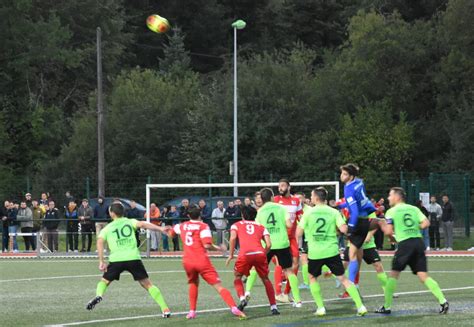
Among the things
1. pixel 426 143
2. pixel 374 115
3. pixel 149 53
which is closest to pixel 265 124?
pixel 374 115

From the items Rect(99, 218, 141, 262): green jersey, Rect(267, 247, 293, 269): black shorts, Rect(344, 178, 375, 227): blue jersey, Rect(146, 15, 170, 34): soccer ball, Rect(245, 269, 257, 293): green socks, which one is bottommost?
Rect(245, 269, 257, 293): green socks

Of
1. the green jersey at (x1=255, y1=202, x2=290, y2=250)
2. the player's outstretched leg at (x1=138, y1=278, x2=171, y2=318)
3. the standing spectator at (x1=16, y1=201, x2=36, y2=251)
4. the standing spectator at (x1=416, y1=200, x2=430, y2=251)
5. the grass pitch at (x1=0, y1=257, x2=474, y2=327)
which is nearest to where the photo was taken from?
the grass pitch at (x1=0, y1=257, x2=474, y2=327)

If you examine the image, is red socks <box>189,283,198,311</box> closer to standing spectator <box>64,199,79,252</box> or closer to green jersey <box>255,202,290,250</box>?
green jersey <box>255,202,290,250</box>

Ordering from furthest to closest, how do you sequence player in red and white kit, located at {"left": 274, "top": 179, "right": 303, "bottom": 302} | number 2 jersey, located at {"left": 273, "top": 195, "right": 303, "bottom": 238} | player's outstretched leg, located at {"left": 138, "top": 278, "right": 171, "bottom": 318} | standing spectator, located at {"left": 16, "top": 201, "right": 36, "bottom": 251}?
standing spectator, located at {"left": 16, "top": 201, "right": 36, "bottom": 251}, number 2 jersey, located at {"left": 273, "top": 195, "right": 303, "bottom": 238}, player in red and white kit, located at {"left": 274, "top": 179, "right": 303, "bottom": 302}, player's outstretched leg, located at {"left": 138, "top": 278, "right": 171, "bottom": 318}

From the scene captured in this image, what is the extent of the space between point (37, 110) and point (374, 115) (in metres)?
19.9

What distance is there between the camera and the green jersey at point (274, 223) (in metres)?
17.1

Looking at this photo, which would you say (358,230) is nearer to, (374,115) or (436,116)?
(374,115)

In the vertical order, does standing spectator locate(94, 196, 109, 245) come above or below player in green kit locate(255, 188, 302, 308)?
above

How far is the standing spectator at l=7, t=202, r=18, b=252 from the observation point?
35531mm

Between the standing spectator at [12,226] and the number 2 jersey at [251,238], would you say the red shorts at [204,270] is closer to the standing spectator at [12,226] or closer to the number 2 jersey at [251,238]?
the number 2 jersey at [251,238]

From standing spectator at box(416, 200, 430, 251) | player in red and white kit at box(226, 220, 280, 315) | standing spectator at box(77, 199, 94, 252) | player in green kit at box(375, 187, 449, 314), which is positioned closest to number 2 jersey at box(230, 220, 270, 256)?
player in red and white kit at box(226, 220, 280, 315)

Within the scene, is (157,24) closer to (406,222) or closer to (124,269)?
(124,269)

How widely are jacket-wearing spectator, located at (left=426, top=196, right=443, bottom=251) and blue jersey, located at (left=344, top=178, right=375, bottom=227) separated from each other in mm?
17558

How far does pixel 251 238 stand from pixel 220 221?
1804cm
